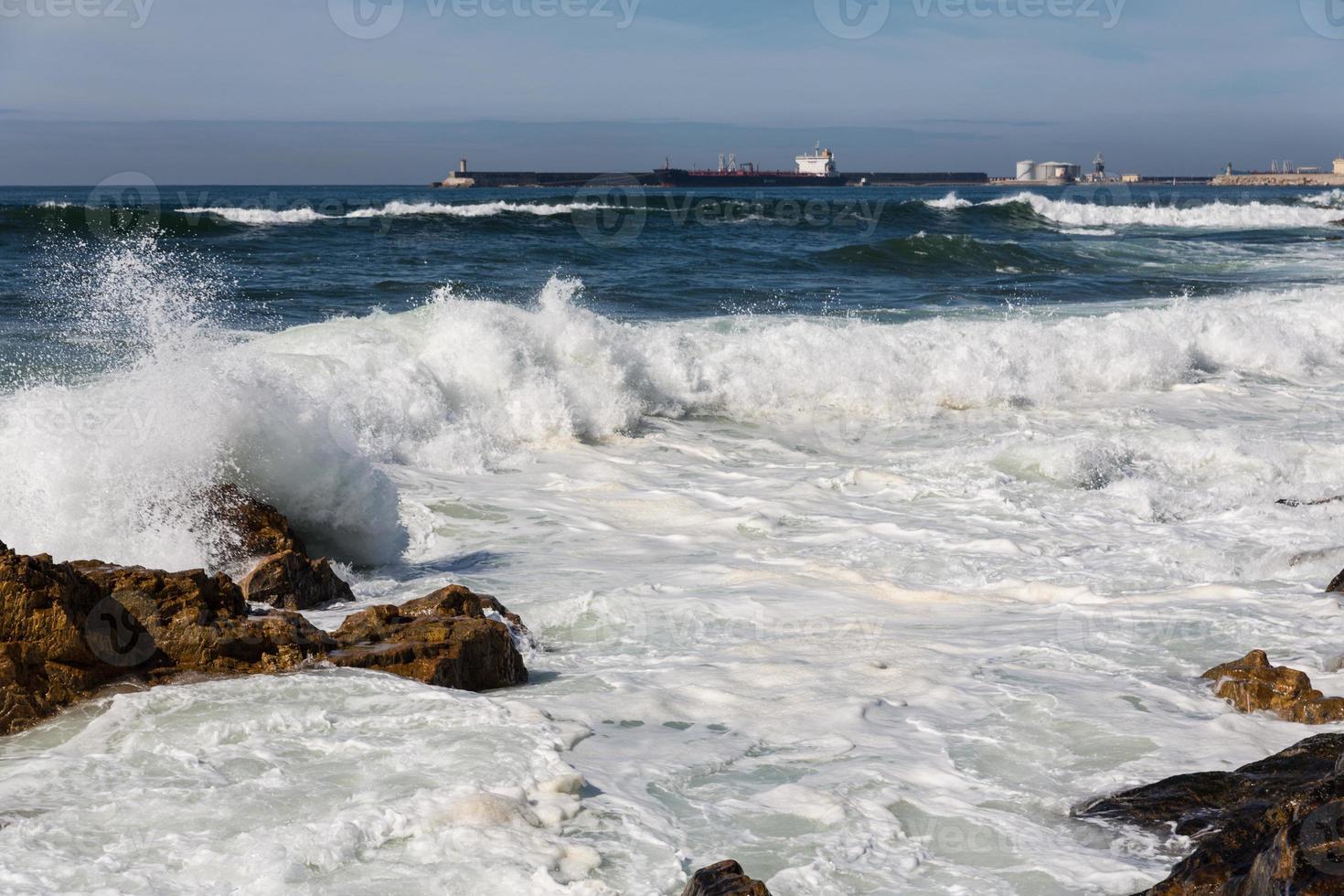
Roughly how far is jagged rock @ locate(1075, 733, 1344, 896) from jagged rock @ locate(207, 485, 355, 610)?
3.37 metres

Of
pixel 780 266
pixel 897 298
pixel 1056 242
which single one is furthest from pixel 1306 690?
pixel 1056 242

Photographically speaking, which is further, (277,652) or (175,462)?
(175,462)

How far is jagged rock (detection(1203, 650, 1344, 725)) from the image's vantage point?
4286 mm

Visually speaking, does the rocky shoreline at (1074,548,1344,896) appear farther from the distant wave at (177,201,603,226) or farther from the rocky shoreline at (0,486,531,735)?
the distant wave at (177,201,603,226)

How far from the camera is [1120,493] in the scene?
26.3 feet

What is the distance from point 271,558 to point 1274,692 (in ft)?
13.4

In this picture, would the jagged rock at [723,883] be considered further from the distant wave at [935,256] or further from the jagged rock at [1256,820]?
the distant wave at [935,256]

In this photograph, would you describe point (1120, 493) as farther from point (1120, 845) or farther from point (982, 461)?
point (1120, 845)

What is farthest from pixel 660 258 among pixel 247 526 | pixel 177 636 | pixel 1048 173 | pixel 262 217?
pixel 1048 173

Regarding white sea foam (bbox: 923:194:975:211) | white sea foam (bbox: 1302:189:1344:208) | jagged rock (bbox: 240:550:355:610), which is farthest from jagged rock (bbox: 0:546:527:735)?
white sea foam (bbox: 1302:189:1344:208)

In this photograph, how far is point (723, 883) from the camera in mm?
2756

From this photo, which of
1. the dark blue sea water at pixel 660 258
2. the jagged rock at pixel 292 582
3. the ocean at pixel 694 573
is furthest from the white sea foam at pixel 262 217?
the jagged rock at pixel 292 582

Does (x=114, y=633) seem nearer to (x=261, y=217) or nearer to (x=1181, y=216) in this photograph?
(x=261, y=217)

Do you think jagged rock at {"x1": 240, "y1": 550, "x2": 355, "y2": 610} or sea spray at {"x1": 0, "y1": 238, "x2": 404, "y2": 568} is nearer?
jagged rock at {"x1": 240, "y1": 550, "x2": 355, "y2": 610}
